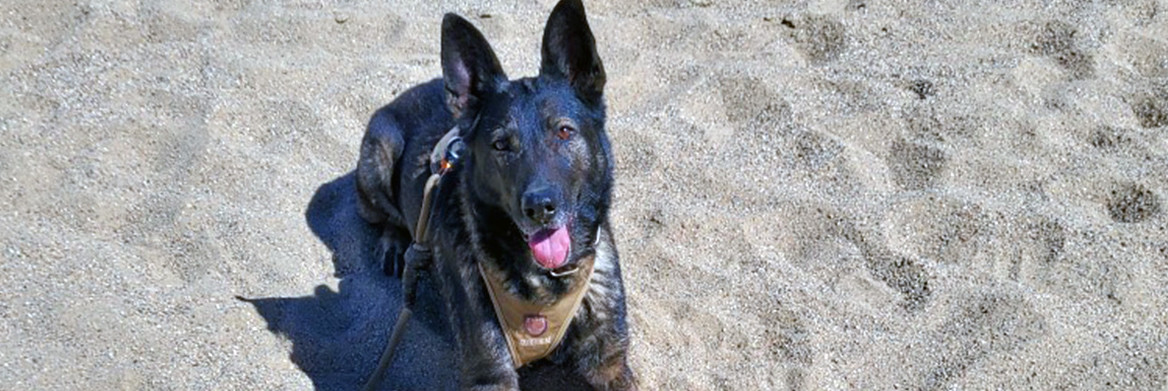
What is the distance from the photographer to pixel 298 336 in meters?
4.16

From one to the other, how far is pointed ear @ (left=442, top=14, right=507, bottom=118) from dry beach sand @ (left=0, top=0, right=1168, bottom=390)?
100 centimetres

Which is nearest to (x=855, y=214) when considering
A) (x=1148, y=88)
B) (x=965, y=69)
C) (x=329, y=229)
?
(x=965, y=69)

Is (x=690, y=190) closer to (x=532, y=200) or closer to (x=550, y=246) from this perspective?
(x=550, y=246)

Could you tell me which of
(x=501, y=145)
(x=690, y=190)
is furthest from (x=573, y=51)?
(x=690, y=190)

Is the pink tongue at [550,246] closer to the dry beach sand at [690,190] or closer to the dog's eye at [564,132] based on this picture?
the dog's eye at [564,132]

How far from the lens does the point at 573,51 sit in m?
3.78

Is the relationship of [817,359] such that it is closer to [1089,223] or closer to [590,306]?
[590,306]

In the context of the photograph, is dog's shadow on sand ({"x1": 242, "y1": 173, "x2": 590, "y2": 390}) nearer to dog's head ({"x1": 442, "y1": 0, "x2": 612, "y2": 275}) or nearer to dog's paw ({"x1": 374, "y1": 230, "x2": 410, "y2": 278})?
dog's paw ({"x1": 374, "y1": 230, "x2": 410, "y2": 278})

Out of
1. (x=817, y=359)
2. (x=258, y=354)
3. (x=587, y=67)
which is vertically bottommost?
(x=817, y=359)

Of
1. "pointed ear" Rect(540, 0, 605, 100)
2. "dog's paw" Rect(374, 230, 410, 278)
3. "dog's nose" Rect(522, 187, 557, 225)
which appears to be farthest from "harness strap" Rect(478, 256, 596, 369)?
"dog's paw" Rect(374, 230, 410, 278)

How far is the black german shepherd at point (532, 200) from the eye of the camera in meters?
3.60

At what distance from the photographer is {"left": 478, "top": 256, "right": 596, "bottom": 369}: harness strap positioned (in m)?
3.80

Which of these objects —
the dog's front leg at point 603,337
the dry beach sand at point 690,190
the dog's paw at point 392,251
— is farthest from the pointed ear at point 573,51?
the dog's paw at point 392,251

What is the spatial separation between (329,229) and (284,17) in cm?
144
